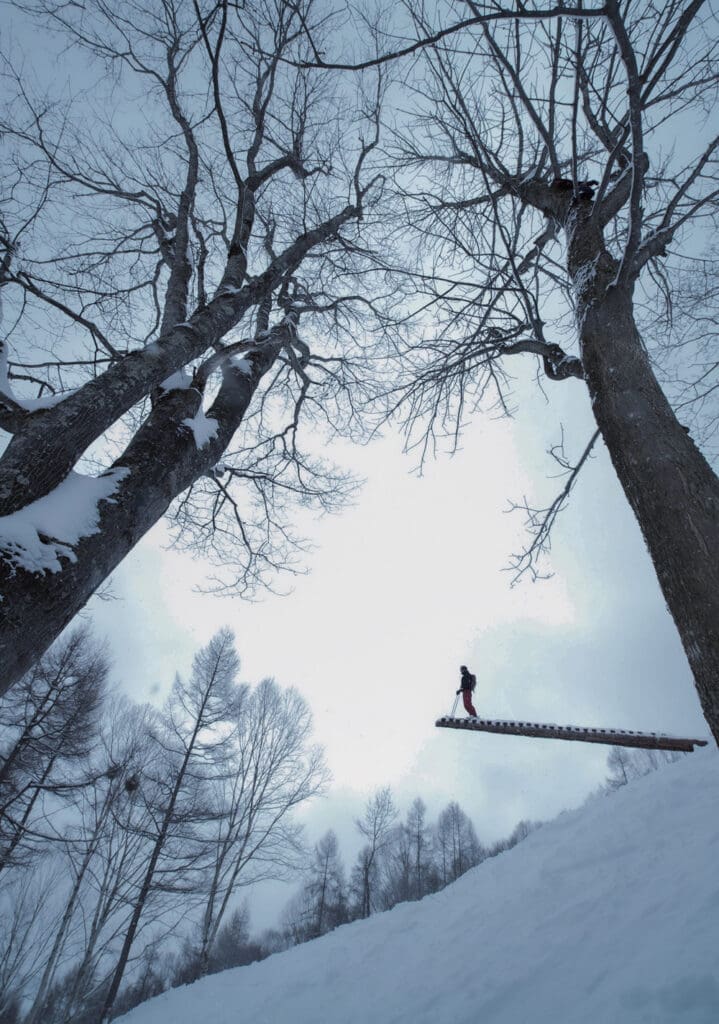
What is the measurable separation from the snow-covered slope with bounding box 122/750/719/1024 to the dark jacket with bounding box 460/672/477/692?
257cm

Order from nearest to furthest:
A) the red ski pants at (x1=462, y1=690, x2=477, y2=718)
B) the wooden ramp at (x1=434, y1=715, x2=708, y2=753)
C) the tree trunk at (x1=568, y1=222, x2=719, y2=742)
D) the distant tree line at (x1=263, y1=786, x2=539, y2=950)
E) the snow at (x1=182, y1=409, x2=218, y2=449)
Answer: the tree trunk at (x1=568, y1=222, x2=719, y2=742), the snow at (x1=182, y1=409, x2=218, y2=449), the wooden ramp at (x1=434, y1=715, x2=708, y2=753), the red ski pants at (x1=462, y1=690, x2=477, y2=718), the distant tree line at (x1=263, y1=786, x2=539, y2=950)

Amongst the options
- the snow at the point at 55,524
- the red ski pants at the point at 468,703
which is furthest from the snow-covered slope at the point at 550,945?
the snow at the point at 55,524

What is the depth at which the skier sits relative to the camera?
8797 mm

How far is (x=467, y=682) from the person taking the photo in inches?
353

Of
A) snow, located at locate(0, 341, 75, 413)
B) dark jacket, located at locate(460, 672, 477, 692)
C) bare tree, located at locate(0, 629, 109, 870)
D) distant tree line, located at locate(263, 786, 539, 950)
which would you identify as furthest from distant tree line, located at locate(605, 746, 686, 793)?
snow, located at locate(0, 341, 75, 413)

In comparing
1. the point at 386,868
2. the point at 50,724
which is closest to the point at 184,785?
the point at 50,724

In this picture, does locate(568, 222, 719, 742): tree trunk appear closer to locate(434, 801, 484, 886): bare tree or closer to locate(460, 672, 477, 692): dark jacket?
locate(460, 672, 477, 692): dark jacket

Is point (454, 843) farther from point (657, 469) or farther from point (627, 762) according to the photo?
point (657, 469)

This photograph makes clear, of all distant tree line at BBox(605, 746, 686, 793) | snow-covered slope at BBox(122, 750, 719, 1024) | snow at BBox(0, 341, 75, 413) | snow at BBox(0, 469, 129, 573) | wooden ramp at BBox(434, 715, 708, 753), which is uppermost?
distant tree line at BBox(605, 746, 686, 793)

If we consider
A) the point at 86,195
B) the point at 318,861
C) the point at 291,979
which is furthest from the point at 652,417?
the point at 318,861

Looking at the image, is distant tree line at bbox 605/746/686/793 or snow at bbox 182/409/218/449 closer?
snow at bbox 182/409/218/449

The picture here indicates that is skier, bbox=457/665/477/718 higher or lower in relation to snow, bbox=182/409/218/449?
higher

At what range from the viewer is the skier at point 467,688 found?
8797 millimetres

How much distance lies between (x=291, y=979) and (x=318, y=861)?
3077 centimetres
